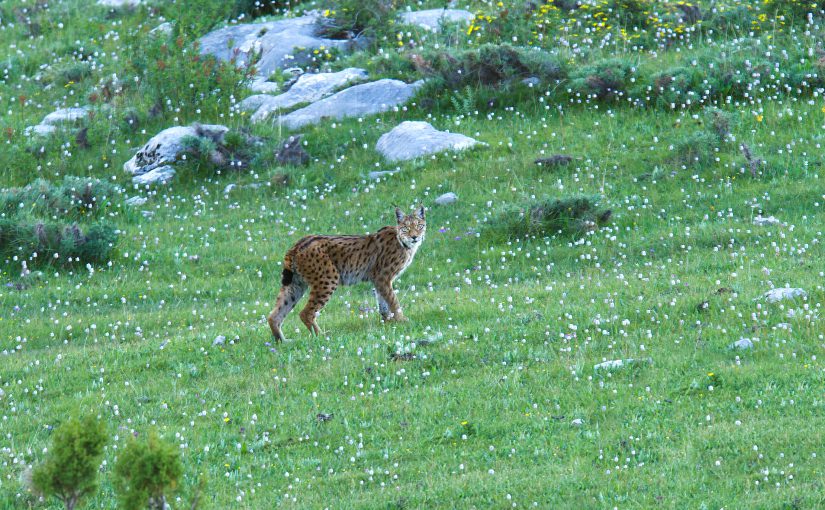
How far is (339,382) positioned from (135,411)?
2.31 metres

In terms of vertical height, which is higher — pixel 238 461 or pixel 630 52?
pixel 238 461

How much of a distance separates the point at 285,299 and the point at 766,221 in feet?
26.4

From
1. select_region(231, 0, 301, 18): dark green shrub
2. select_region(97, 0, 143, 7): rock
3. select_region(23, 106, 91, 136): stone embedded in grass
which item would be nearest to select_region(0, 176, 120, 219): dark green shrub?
select_region(23, 106, 91, 136): stone embedded in grass

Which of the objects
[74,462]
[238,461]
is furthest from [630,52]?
[74,462]

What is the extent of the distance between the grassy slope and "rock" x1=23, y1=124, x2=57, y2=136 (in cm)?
199

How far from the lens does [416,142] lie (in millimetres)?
21938

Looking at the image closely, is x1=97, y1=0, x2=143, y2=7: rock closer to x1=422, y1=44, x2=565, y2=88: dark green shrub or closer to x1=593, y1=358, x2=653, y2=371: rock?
x1=422, y1=44, x2=565, y2=88: dark green shrub

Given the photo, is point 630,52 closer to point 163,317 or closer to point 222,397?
point 163,317

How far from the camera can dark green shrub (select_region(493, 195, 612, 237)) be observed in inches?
711

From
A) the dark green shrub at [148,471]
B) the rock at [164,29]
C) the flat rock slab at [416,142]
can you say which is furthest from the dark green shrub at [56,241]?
the dark green shrub at [148,471]

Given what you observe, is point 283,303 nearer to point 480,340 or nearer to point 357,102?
point 480,340

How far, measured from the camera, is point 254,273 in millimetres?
17922

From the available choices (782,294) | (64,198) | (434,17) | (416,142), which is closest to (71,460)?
(782,294)

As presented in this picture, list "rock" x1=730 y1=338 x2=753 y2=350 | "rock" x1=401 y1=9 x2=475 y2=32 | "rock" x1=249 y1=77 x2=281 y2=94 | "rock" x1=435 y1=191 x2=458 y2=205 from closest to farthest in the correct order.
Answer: "rock" x1=730 y1=338 x2=753 y2=350
"rock" x1=435 y1=191 x2=458 y2=205
"rock" x1=249 y1=77 x2=281 y2=94
"rock" x1=401 y1=9 x2=475 y2=32
